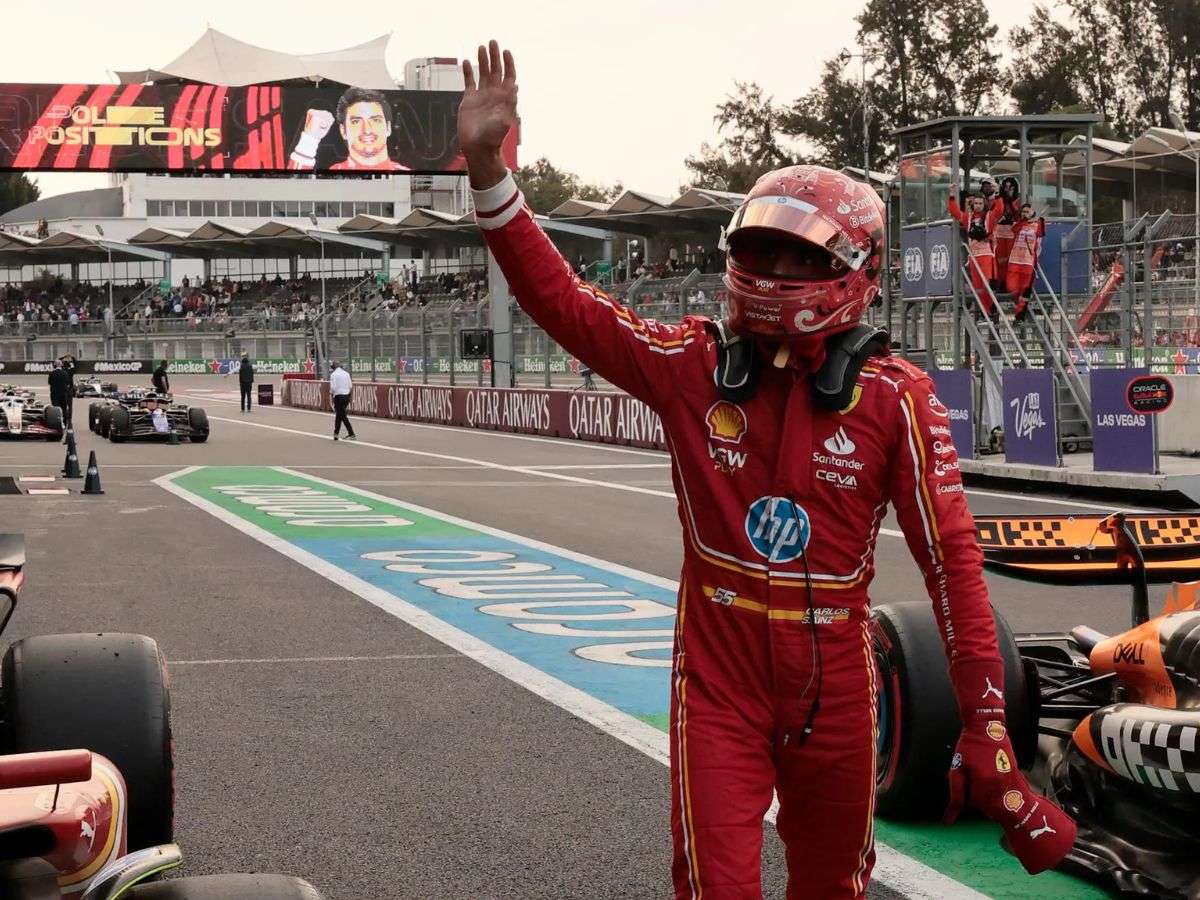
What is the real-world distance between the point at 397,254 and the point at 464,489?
6011 cm

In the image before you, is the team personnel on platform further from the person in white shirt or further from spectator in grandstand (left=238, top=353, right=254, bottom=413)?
spectator in grandstand (left=238, top=353, right=254, bottom=413)

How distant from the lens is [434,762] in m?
6.27

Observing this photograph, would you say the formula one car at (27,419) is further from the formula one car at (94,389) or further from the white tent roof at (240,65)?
the white tent roof at (240,65)

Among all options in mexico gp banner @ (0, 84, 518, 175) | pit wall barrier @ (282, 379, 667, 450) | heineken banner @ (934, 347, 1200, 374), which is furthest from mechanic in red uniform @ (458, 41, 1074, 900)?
mexico gp banner @ (0, 84, 518, 175)

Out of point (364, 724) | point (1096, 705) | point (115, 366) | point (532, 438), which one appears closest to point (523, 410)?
point (532, 438)

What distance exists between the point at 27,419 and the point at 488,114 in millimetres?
Result: 27634

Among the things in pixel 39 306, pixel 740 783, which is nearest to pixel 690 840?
pixel 740 783

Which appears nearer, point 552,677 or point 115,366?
point 552,677

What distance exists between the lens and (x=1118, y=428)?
1770 cm

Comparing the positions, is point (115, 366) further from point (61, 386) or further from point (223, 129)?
point (61, 386)

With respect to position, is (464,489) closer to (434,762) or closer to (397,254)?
(434,762)

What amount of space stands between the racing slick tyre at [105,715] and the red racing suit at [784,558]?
5.47ft

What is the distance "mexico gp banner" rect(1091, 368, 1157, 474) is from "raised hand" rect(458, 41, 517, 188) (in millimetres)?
15027

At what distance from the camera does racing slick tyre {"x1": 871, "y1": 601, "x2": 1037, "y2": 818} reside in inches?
198
